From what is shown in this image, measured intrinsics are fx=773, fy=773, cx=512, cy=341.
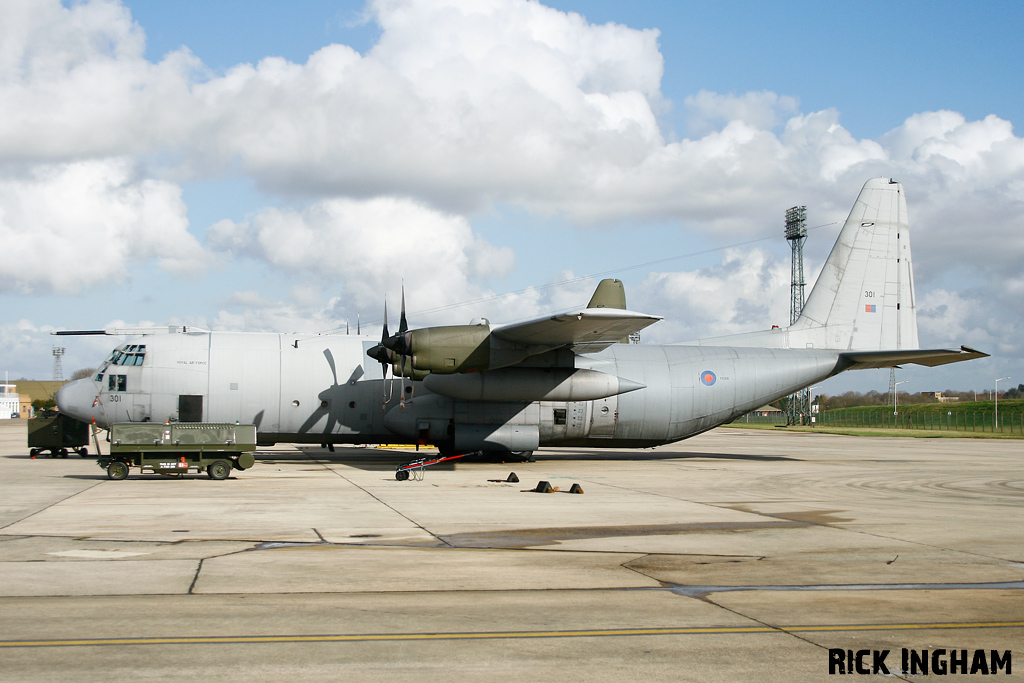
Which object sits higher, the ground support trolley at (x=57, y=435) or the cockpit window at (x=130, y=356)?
the cockpit window at (x=130, y=356)

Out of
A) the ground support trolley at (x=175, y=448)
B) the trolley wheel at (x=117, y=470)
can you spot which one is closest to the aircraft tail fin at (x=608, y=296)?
the ground support trolley at (x=175, y=448)

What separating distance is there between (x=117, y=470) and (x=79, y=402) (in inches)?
258

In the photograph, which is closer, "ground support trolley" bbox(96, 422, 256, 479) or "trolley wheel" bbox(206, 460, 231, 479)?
"ground support trolley" bbox(96, 422, 256, 479)

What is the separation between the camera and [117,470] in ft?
63.7

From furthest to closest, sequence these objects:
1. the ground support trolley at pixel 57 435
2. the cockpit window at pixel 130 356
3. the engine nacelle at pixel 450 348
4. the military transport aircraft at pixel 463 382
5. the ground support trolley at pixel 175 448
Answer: the ground support trolley at pixel 57 435 < the cockpit window at pixel 130 356 < the military transport aircraft at pixel 463 382 < the engine nacelle at pixel 450 348 < the ground support trolley at pixel 175 448

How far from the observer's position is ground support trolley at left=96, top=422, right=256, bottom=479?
19.4m

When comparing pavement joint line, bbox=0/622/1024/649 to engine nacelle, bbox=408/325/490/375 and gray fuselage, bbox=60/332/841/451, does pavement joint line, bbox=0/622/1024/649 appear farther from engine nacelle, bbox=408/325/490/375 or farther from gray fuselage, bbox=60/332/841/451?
gray fuselage, bbox=60/332/841/451

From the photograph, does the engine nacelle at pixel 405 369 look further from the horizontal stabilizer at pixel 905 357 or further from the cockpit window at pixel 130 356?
the horizontal stabilizer at pixel 905 357

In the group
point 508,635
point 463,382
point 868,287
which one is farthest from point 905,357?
point 508,635

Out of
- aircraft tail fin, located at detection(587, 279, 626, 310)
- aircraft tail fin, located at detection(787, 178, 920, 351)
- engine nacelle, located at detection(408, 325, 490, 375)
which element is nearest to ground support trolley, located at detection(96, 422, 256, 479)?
engine nacelle, located at detection(408, 325, 490, 375)

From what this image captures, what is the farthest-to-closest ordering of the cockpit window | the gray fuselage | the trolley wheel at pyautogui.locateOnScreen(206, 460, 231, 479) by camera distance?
the cockpit window → the gray fuselage → the trolley wheel at pyautogui.locateOnScreen(206, 460, 231, 479)

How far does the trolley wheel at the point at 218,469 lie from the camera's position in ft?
65.7

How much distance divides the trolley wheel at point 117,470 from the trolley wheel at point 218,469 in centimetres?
197

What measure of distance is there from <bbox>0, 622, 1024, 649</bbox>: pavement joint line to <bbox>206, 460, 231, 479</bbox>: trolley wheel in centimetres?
1433
